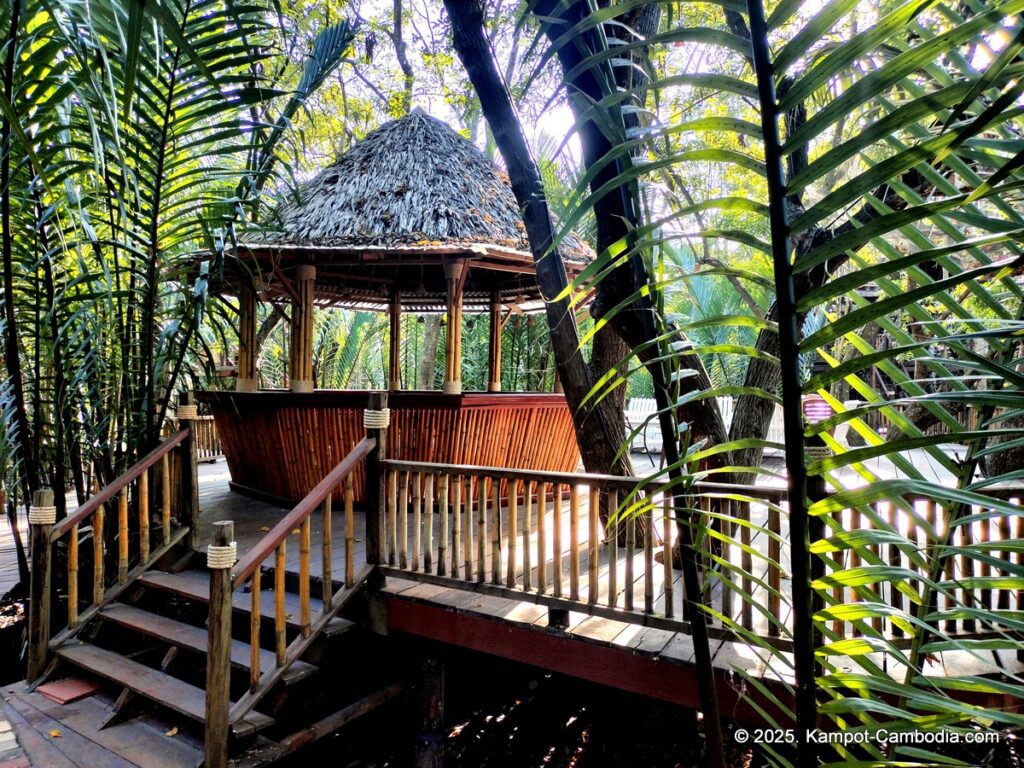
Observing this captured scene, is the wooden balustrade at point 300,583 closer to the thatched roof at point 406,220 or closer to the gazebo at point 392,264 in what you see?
the gazebo at point 392,264

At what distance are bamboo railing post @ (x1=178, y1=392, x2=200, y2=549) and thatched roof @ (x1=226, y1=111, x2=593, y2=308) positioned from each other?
150 cm

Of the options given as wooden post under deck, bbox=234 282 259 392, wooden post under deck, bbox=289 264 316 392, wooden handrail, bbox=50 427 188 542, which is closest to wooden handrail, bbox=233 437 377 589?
wooden handrail, bbox=50 427 188 542

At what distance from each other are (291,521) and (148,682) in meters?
1.38

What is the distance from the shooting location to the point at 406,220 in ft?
21.0

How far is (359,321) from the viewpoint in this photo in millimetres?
13305

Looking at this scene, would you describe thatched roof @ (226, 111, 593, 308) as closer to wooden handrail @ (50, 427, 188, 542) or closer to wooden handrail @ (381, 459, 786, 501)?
wooden handrail @ (50, 427, 188, 542)

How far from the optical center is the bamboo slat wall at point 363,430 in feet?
19.4

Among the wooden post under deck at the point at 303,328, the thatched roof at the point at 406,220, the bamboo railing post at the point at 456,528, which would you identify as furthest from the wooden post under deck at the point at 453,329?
the bamboo railing post at the point at 456,528

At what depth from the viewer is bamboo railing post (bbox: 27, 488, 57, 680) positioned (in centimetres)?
369

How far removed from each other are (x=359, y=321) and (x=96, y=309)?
987 centimetres

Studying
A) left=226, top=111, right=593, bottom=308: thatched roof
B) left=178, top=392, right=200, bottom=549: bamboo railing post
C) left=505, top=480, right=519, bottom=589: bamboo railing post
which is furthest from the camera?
left=226, top=111, right=593, bottom=308: thatched roof

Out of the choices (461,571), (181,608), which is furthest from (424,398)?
(181,608)

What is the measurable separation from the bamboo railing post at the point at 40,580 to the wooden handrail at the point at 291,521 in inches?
54.5

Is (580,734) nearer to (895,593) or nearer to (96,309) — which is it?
(895,593)
